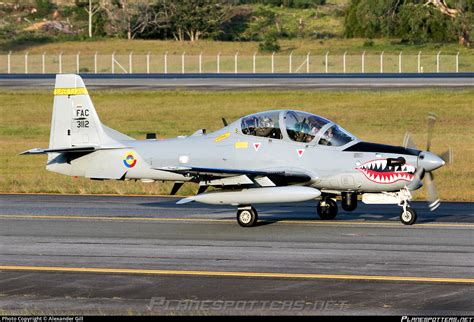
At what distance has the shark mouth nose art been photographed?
19922 mm

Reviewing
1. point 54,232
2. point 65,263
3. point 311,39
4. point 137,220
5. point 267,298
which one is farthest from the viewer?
point 311,39

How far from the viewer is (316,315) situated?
1281cm

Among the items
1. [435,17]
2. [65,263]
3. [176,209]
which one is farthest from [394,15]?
[65,263]

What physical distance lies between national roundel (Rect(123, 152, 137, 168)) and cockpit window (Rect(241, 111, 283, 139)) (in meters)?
2.43

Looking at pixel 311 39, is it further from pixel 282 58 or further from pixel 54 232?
pixel 54 232

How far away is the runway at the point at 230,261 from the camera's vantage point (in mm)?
13711

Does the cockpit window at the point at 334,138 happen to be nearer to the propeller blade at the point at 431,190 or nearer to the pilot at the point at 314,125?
the pilot at the point at 314,125

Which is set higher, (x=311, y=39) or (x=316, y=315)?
(x=316, y=315)

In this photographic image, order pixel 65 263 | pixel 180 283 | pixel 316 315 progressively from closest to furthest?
pixel 316 315
pixel 180 283
pixel 65 263

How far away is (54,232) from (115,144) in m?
2.72

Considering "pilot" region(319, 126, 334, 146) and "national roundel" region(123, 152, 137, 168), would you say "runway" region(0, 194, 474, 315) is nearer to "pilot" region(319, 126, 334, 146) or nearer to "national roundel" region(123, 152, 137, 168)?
"national roundel" region(123, 152, 137, 168)

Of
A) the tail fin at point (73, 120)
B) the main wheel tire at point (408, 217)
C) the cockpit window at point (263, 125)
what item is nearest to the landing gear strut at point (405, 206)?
the main wheel tire at point (408, 217)

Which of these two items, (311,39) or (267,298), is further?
(311,39)

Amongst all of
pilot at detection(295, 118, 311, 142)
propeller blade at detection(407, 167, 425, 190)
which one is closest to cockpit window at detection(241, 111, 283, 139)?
pilot at detection(295, 118, 311, 142)
